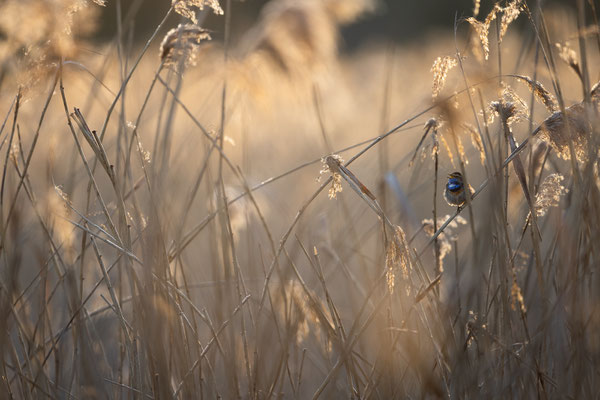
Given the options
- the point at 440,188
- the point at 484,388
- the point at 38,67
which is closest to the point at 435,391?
the point at 484,388

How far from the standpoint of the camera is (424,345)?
129 cm

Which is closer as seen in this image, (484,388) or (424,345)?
(484,388)

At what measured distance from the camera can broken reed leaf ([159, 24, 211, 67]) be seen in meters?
1.16

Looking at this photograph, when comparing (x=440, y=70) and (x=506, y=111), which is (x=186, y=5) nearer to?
(x=440, y=70)

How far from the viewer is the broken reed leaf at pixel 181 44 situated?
3.81 ft

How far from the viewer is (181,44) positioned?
1.18m

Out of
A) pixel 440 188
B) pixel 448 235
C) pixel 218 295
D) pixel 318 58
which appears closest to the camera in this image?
pixel 218 295

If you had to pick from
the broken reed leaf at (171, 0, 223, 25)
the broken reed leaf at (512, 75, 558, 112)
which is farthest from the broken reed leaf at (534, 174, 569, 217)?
the broken reed leaf at (171, 0, 223, 25)

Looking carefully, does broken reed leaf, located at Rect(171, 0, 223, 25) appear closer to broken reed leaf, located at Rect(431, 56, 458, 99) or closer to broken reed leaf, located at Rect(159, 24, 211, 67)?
broken reed leaf, located at Rect(159, 24, 211, 67)

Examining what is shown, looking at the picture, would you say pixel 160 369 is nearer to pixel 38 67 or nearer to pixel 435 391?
pixel 435 391

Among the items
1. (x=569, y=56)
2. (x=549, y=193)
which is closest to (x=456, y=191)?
(x=549, y=193)

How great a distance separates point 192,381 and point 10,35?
76cm

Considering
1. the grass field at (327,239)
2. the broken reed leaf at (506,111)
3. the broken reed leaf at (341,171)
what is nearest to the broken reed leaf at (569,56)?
the grass field at (327,239)

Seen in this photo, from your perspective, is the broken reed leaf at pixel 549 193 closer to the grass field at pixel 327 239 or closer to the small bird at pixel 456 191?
the grass field at pixel 327 239
